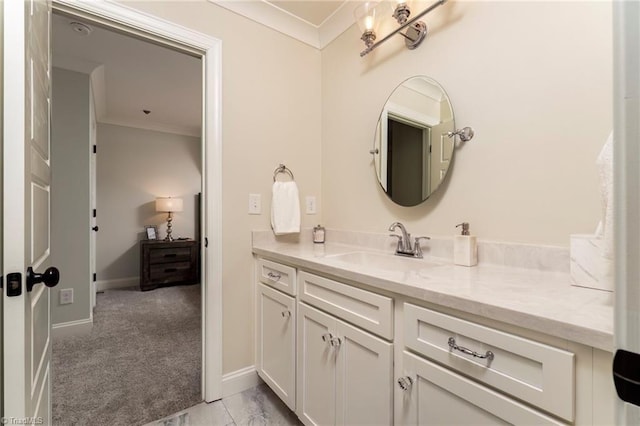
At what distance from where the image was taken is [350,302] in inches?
44.3

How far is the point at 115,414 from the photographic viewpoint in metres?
1.56

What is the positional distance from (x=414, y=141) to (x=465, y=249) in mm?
652

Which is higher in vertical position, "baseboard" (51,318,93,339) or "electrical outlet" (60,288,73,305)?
"electrical outlet" (60,288,73,305)

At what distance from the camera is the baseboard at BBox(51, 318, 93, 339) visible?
99.0 inches

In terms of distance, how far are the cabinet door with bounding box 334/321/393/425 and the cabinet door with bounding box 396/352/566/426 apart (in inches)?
2.3

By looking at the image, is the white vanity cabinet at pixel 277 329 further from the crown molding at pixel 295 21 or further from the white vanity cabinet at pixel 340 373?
the crown molding at pixel 295 21

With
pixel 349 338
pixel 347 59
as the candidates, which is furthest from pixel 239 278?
pixel 347 59

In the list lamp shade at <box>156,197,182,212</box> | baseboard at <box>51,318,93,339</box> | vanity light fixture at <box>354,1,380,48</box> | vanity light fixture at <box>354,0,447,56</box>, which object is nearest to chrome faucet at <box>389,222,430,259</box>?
vanity light fixture at <box>354,0,447,56</box>

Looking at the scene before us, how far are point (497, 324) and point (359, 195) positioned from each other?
1.26m

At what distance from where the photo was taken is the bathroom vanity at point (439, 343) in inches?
23.5

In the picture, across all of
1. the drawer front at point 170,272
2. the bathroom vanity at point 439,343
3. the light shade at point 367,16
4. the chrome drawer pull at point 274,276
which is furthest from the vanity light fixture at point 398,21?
the drawer front at point 170,272

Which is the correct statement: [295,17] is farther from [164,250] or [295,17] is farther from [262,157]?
[164,250]

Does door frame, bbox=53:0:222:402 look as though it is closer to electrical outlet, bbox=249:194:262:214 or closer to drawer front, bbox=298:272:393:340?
electrical outlet, bbox=249:194:262:214

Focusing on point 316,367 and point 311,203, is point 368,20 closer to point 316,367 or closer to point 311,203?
point 311,203
